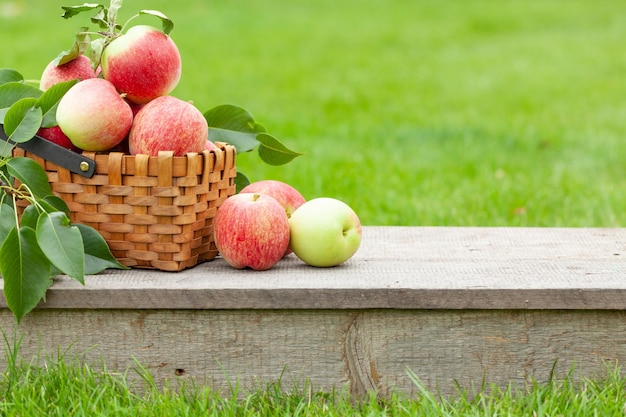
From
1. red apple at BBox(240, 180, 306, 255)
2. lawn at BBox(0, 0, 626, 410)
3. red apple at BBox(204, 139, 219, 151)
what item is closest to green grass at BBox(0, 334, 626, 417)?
lawn at BBox(0, 0, 626, 410)

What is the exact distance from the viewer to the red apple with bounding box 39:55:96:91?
2.06 m

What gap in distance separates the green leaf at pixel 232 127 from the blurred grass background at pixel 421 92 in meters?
1.28

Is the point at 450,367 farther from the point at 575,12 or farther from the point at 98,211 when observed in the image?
the point at 575,12

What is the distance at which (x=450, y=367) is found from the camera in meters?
1.92

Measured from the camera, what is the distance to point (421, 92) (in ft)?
22.6

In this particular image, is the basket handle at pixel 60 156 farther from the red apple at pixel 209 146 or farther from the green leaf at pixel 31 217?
the red apple at pixel 209 146

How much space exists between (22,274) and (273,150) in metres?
0.71

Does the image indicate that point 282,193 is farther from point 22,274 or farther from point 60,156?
point 22,274

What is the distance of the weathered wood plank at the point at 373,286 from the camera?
1844 mm

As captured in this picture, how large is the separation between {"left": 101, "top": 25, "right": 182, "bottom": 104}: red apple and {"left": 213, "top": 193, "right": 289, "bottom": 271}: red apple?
0.98 ft

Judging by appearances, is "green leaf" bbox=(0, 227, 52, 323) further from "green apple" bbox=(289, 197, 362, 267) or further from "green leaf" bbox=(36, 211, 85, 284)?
"green apple" bbox=(289, 197, 362, 267)

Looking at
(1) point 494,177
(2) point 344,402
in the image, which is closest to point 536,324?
(2) point 344,402

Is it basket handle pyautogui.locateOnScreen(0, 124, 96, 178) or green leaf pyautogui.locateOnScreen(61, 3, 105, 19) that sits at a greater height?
green leaf pyautogui.locateOnScreen(61, 3, 105, 19)

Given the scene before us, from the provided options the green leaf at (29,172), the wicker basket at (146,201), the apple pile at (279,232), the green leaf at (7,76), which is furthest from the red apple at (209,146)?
the green leaf at (7,76)
